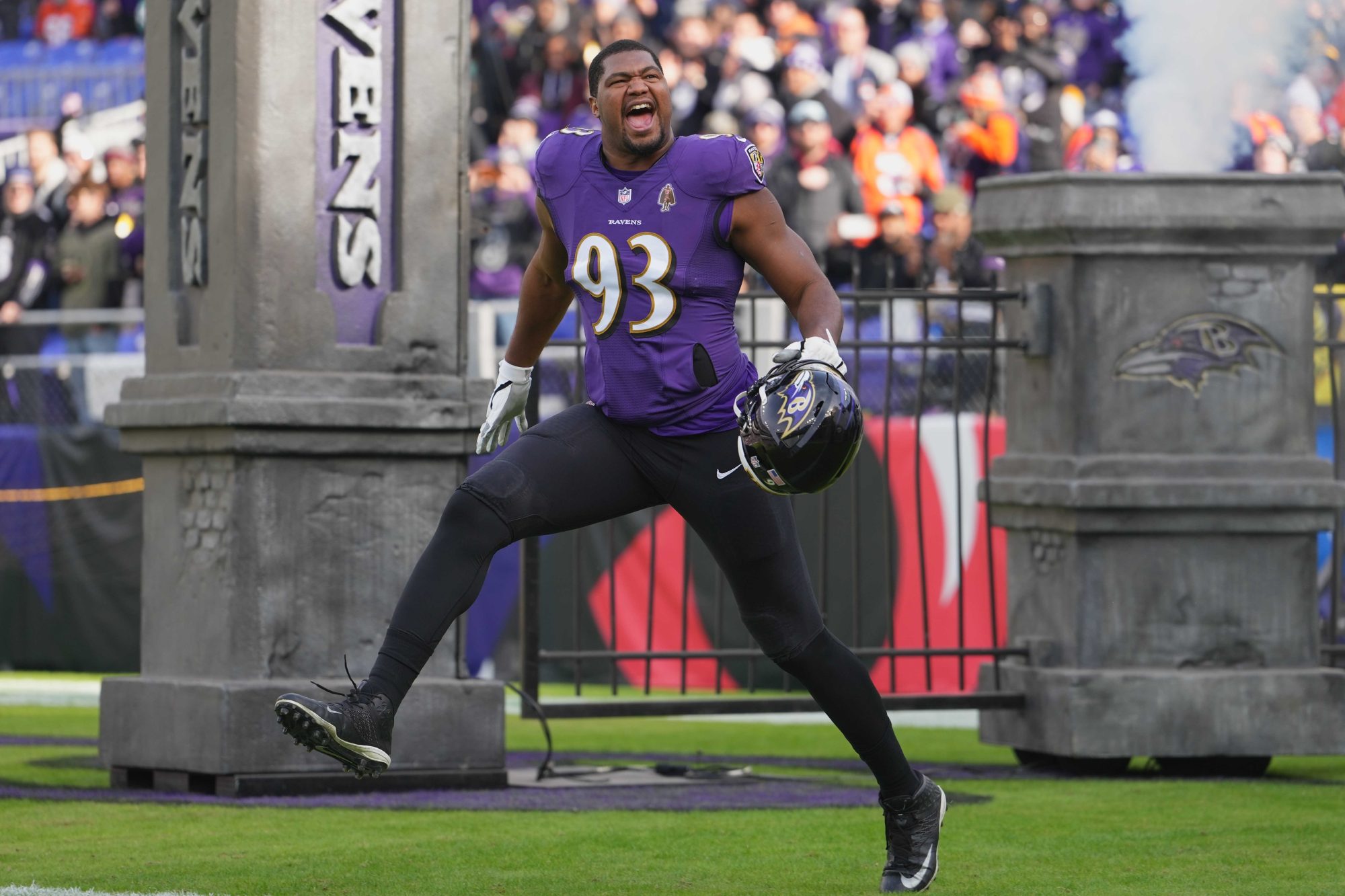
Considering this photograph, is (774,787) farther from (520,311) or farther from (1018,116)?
(1018,116)

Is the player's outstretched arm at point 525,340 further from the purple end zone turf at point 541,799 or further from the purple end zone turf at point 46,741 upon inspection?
the purple end zone turf at point 46,741

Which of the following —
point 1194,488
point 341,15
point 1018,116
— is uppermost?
point 1018,116

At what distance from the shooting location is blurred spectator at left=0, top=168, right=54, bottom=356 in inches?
717

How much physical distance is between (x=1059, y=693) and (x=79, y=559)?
688cm

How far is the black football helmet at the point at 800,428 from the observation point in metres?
5.20

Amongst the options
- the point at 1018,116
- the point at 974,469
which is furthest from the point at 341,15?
the point at 1018,116

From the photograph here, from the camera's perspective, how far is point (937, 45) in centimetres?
1877

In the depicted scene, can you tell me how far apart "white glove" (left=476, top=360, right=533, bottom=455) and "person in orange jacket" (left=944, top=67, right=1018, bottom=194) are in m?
11.4

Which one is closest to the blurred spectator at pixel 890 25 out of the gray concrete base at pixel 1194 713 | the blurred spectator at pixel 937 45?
the blurred spectator at pixel 937 45

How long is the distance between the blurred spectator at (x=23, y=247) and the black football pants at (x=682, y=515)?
41.0 feet

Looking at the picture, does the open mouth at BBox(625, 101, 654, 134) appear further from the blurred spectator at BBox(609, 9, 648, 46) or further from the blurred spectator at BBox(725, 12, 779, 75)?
the blurred spectator at BBox(609, 9, 648, 46)

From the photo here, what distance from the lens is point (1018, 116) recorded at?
1759 cm

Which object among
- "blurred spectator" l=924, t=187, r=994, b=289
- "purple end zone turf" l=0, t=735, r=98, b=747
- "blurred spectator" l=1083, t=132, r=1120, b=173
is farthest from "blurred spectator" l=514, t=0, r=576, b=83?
"purple end zone turf" l=0, t=735, r=98, b=747

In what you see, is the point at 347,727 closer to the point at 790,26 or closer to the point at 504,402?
the point at 504,402
